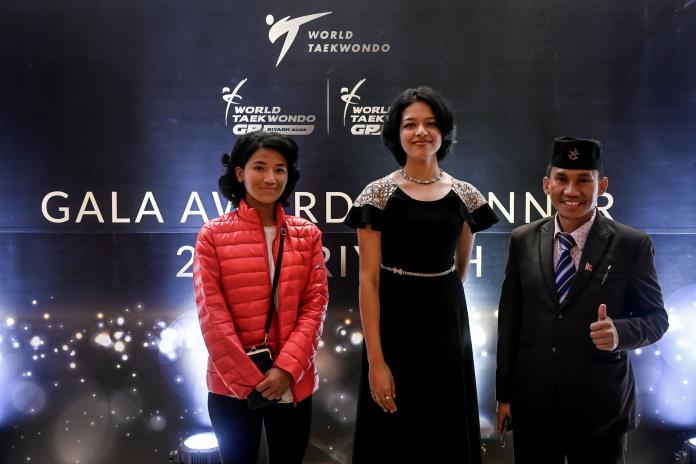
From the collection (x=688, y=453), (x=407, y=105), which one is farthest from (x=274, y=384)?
(x=688, y=453)

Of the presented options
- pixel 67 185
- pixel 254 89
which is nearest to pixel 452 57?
pixel 254 89

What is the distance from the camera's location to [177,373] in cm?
312

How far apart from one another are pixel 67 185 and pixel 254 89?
1253mm

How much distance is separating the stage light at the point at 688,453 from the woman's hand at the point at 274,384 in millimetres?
2430

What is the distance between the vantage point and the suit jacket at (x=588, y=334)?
1.83 metres

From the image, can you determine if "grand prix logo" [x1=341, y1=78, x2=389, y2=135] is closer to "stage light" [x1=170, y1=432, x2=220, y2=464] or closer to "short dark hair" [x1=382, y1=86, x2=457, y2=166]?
"short dark hair" [x1=382, y1=86, x2=457, y2=166]

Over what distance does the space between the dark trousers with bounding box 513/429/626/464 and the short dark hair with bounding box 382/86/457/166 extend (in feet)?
3.88

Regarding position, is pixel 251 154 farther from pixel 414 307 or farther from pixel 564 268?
pixel 564 268

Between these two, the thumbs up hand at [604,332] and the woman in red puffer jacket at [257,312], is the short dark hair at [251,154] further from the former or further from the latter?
the thumbs up hand at [604,332]

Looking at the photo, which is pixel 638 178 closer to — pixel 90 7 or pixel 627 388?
pixel 627 388

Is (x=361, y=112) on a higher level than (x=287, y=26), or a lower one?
lower

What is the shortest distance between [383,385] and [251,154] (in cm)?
107

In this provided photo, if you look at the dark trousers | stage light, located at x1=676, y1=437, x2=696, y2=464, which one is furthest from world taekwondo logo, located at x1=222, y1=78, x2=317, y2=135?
stage light, located at x1=676, y1=437, x2=696, y2=464

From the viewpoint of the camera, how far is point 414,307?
2.04 meters
